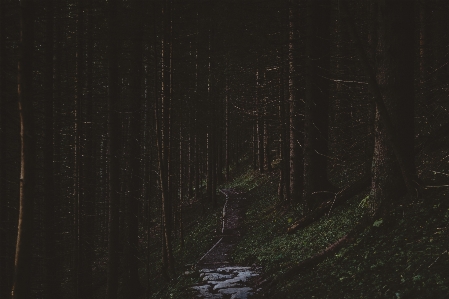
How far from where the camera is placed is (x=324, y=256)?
363 inches

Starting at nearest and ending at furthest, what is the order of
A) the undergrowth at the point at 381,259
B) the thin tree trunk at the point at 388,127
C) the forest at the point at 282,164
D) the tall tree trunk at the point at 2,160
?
the undergrowth at the point at 381,259, the forest at the point at 282,164, the thin tree trunk at the point at 388,127, the tall tree trunk at the point at 2,160

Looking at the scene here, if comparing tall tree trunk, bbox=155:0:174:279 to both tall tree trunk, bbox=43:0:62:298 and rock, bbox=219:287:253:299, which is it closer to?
tall tree trunk, bbox=43:0:62:298

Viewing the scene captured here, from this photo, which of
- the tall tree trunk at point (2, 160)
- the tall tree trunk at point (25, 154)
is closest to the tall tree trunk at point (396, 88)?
the tall tree trunk at point (25, 154)

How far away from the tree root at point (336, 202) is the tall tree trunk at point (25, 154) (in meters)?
9.10

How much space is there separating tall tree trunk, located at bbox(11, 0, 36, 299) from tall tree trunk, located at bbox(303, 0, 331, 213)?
31.9ft

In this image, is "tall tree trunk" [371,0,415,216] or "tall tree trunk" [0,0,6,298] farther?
"tall tree trunk" [0,0,6,298]

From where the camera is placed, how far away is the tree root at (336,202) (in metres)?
13.3

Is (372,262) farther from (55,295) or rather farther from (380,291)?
(55,295)

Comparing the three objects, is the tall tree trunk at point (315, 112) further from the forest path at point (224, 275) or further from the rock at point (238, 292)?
the rock at point (238, 292)

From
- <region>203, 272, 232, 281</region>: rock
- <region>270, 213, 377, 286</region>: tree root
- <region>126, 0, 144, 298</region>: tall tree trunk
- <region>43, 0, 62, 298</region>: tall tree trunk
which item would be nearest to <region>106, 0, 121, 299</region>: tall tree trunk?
<region>126, 0, 144, 298</region>: tall tree trunk

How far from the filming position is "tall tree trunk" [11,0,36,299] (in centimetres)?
752

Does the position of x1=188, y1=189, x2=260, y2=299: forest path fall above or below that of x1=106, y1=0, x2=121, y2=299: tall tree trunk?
below

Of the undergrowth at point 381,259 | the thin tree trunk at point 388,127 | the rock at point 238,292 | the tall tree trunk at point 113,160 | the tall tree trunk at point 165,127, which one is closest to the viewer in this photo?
the undergrowth at point 381,259

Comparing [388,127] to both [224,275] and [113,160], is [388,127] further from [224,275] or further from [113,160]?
[113,160]
